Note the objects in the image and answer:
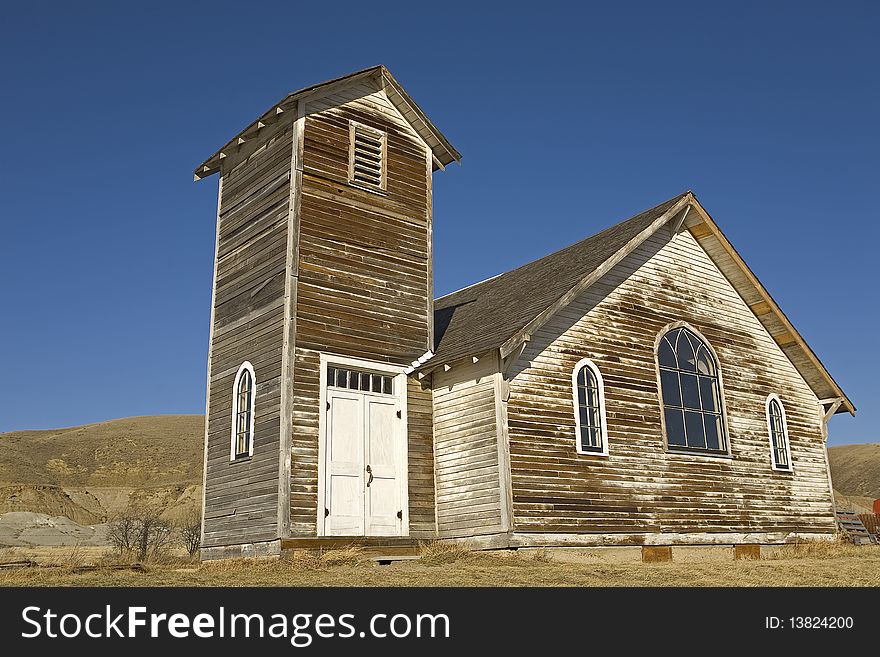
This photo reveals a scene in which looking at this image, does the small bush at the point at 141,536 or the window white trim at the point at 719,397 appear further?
the small bush at the point at 141,536

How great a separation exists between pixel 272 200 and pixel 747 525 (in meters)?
13.0

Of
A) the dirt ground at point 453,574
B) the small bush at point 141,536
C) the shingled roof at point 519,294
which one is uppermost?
the shingled roof at point 519,294

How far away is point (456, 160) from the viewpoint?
769 inches

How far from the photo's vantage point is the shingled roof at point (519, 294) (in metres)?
16.8

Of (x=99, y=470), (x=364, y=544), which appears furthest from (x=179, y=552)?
(x=99, y=470)

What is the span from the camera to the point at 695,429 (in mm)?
19344

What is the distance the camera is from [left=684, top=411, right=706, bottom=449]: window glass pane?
62.8 ft

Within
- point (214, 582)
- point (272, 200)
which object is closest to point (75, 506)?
point (272, 200)

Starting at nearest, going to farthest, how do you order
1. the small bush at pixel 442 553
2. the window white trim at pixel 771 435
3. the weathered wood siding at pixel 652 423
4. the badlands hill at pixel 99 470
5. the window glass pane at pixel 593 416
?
the small bush at pixel 442 553, the weathered wood siding at pixel 652 423, the window glass pane at pixel 593 416, the window white trim at pixel 771 435, the badlands hill at pixel 99 470

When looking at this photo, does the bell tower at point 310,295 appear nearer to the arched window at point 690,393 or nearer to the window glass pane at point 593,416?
the window glass pane at point 593,416

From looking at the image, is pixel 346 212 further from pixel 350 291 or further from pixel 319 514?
pixel 319 514

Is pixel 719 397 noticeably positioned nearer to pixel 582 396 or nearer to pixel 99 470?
pixel 582 396

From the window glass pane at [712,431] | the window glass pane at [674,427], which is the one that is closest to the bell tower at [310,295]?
the window glass pane at [674,427]

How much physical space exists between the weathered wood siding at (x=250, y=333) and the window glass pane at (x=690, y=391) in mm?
9451
